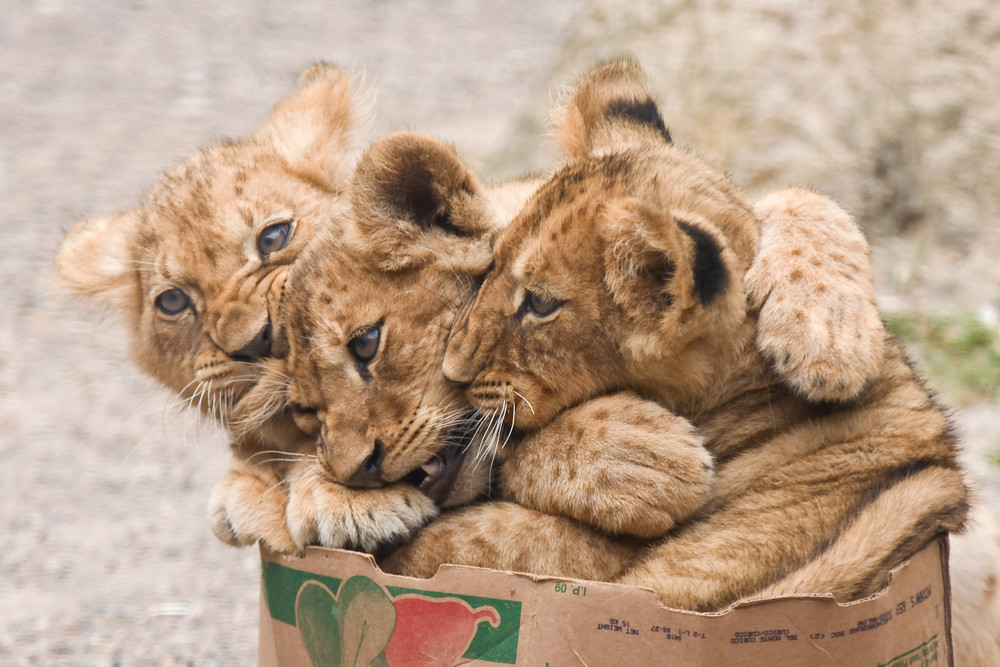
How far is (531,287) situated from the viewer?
255 centimetres

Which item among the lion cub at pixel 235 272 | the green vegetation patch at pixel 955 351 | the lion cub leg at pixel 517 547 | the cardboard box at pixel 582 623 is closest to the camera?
the cardboard box at pixel 582 623

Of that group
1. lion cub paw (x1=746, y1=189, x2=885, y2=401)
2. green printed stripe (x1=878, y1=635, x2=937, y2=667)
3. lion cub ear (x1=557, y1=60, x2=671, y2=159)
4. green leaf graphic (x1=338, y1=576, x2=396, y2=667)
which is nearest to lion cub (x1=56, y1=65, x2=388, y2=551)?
green leaf graphic (x1=338, y1=576, x2=396, y2=667)

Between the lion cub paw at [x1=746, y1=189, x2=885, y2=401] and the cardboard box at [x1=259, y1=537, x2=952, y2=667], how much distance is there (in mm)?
463

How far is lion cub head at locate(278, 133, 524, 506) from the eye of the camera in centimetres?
257

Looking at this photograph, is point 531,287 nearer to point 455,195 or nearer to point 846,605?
point 455,195

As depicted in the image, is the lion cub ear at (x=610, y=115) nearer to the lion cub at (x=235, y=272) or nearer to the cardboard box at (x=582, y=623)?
the lion cub at (x=235, y=272)

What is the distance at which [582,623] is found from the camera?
196cm

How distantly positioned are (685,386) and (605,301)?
310 millimetres

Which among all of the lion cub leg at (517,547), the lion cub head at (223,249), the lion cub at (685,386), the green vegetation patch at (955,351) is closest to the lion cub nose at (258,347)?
the lion cub head at (223,249)

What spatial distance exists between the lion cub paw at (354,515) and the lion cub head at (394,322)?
47 mm

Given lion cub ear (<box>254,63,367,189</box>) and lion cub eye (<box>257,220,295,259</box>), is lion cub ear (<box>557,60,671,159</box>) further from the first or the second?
lion cub eye (<box>257,220,295,259</box>)

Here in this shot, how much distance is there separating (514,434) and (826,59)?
16.7 ft

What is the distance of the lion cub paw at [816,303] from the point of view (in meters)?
2.45

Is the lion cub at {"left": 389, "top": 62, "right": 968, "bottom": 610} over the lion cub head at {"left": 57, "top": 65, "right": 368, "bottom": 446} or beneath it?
beneath
